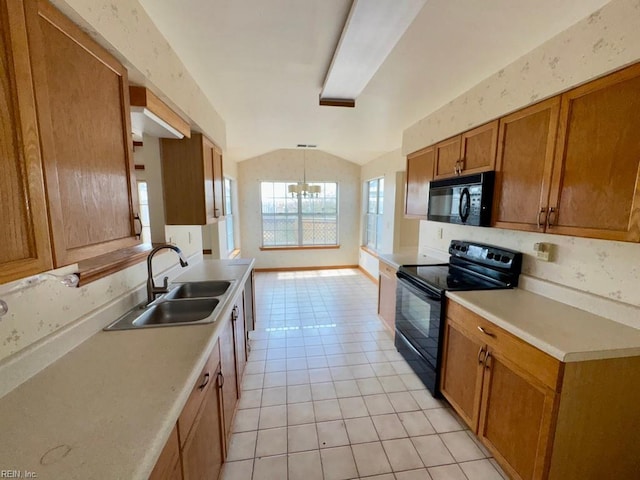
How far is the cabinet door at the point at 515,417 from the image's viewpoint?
1.27 metres

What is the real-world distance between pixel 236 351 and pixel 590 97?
8.14 ft

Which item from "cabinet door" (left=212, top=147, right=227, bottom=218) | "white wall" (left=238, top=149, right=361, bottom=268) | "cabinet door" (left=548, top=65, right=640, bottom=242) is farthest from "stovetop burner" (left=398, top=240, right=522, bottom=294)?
"white wall" (left=238, top=149, right=361, bottom=268)

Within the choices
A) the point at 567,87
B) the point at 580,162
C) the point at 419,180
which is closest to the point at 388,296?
the point at 419,180

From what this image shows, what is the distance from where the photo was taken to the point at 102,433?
2.42ft

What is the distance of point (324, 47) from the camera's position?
69.4 inches

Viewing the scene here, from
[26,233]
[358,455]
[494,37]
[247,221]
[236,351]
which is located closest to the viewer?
[26,233]

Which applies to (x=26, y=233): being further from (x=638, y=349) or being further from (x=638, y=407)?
→ (x=638, y=407)

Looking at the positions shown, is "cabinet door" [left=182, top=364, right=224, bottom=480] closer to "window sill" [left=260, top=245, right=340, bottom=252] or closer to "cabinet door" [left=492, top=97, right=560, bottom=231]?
"cabinet door" [left=492, top=97, right=560, bottom=231]

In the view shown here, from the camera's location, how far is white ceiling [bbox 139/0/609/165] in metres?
1.37

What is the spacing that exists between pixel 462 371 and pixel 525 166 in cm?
139

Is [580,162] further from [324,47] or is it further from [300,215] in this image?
[300,215]

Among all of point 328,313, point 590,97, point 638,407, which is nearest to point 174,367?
point 638,407

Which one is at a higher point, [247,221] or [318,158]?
[318,158]

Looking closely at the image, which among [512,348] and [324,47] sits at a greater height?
[324,47]
